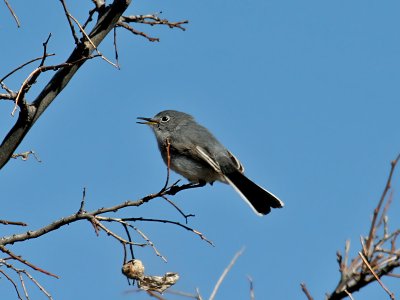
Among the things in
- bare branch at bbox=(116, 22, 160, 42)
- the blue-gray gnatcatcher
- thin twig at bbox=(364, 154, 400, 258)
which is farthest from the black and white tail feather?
thin twig at bbox=(364, 154, 400, 258)

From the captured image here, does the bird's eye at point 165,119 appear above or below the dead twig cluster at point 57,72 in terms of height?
Result: above

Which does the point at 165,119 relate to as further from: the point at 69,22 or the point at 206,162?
the point at 69,22

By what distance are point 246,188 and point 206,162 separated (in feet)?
1.75

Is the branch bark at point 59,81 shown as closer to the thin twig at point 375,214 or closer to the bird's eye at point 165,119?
the thin twig at point 375,214

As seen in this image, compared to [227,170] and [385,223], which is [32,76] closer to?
[385,223]

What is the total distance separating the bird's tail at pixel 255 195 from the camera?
668 centimetres

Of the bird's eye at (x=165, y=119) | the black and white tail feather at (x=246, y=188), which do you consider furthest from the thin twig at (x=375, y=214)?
the bird's eye at (x=165, y=119)

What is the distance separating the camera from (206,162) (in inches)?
287

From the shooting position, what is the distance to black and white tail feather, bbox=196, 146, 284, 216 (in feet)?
22.0

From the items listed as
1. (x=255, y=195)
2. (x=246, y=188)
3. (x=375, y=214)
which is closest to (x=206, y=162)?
(x=246, y=188)

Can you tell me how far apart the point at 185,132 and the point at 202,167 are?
26.8 inches

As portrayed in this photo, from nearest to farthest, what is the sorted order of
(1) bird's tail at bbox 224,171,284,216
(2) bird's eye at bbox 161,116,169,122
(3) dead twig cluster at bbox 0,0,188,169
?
(3) dead twig cluster at bbox 0,0,188,169, (1) bird's tail at bbox 224,171,284,216, (2) bird's eye at bbox 161,116,169,122

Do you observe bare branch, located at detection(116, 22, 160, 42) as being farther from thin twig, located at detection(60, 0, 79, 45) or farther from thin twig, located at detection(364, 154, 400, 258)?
thin twig, located at detection(364, 154, 400, 258)

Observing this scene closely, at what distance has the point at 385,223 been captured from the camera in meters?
2.88
